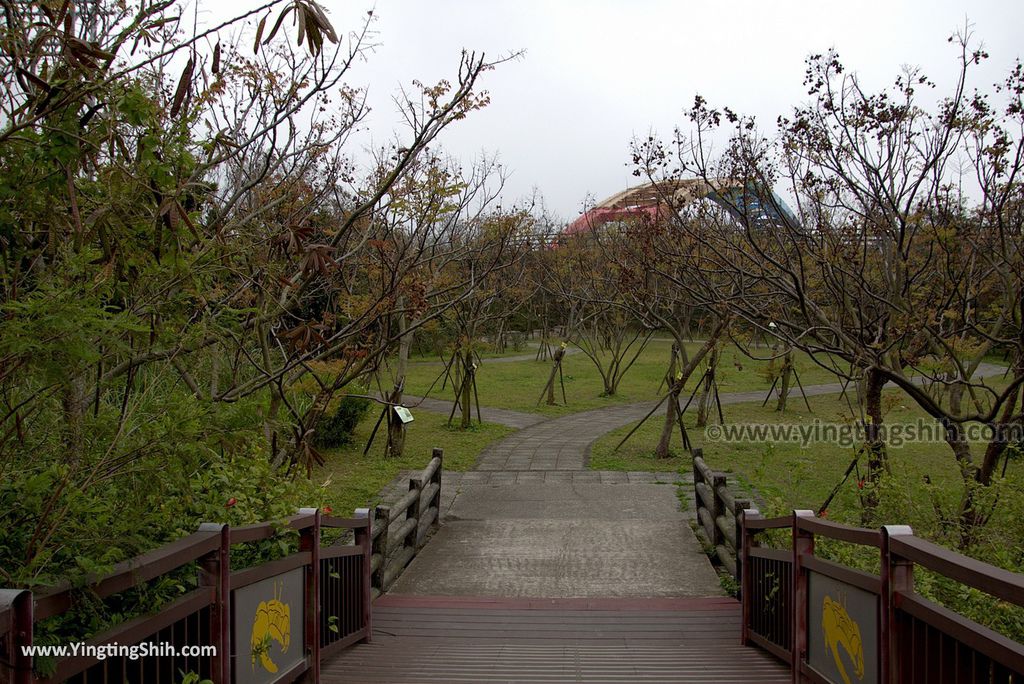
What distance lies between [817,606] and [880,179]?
4.34 metres

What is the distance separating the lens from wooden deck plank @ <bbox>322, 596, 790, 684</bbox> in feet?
14.4

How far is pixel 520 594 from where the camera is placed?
6.61 m

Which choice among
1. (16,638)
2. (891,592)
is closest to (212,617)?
(16,638)

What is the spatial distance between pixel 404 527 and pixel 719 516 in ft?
8.82

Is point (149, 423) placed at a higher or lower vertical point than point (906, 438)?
higher

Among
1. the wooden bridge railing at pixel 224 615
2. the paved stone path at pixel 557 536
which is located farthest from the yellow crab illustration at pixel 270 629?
the paved stone path at pixel 557 536

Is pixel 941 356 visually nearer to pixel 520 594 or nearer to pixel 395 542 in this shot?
pixel 520 594

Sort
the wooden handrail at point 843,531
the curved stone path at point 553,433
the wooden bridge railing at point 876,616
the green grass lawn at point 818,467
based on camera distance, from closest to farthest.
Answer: the wooden bridge railing at point 876,616
the wooden handrail at point 843,531
the green grass lawn at point 818,467
the curved stone path at point 553,433

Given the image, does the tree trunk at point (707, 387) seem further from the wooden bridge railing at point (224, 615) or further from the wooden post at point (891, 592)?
the wooden post at point (891, 592)

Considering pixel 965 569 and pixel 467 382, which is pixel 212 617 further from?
pixel 467 382

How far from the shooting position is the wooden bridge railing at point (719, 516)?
21.8 ft

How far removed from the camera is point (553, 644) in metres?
5.09

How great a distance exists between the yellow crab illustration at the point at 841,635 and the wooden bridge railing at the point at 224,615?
2228 millimetres

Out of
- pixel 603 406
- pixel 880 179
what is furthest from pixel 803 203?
pixel 603 406
